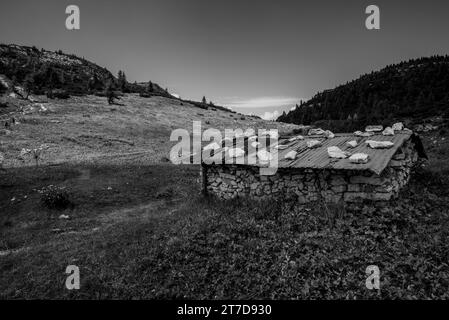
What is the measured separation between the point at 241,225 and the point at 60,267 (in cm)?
552

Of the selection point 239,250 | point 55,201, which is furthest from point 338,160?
point 55,201

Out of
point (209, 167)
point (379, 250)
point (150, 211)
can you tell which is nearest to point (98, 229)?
point (150, 211)

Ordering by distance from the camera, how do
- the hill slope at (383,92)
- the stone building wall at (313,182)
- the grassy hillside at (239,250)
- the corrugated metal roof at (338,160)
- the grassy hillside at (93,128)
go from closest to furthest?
the grassy hillside at (239,250) < the corrugated metal roof at (338,160) < the stone building wall at (313,182) < the grassy hillside at (93,128) < the hill slope at (383,92)

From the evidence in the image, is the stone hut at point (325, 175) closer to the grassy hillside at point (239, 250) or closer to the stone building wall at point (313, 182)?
the stone building wall at point (313, 182)

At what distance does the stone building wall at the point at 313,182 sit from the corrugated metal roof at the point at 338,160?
0.31 m

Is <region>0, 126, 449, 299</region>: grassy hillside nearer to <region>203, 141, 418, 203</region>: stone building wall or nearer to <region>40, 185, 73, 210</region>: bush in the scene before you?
<region>203, 141, 418, 203</region>: stone building wall

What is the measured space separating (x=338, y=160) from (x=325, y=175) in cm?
72

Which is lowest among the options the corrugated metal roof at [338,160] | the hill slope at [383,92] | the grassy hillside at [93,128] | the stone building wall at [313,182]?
the stone building wall at [313,182]

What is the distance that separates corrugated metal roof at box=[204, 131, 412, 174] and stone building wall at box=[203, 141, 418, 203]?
1.03 feet

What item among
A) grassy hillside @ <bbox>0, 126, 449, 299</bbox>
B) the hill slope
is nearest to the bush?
grassy hillside @ <bbox>0, 126, 449, 299</bbox>

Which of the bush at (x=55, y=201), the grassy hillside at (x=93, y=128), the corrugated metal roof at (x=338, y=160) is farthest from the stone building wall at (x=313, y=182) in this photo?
the grassy hillside at (x=93, y=128)

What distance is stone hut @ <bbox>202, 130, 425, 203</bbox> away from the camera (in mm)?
10258

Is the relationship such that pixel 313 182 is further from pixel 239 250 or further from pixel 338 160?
pixel 239 250

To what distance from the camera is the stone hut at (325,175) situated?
33.7 feet
